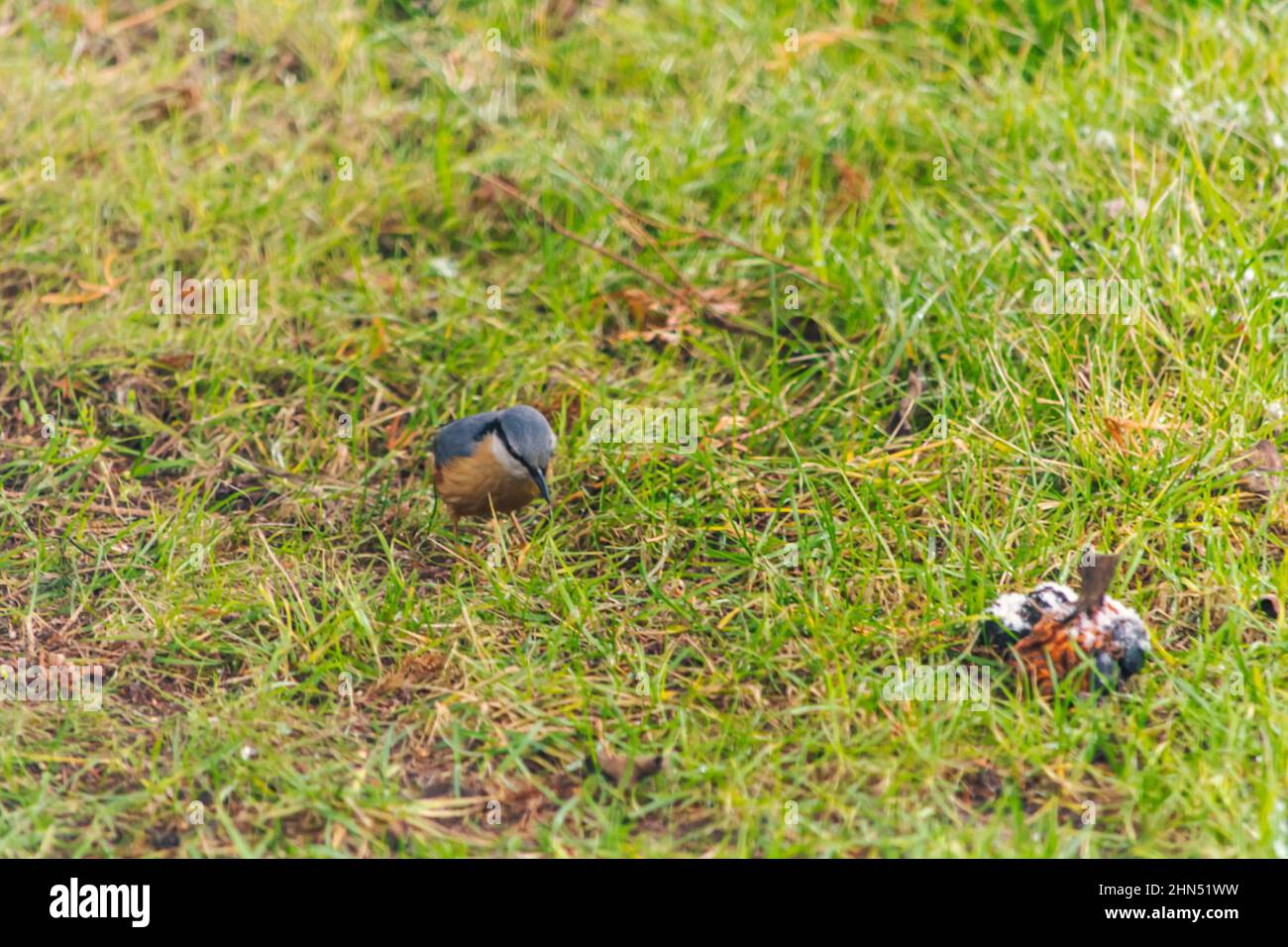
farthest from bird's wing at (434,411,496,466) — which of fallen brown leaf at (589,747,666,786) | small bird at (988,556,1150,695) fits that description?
small bird at (988,556,1150,695)

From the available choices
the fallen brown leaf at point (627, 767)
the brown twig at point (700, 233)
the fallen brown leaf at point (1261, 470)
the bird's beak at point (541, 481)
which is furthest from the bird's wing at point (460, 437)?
the fallen brown leaf at point (1261, 470)

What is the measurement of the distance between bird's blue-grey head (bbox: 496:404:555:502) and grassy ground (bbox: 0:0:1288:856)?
0.20 metres

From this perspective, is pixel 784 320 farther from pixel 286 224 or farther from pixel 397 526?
pixel 286 224

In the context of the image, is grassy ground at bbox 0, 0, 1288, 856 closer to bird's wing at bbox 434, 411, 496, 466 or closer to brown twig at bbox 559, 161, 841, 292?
brown twig at bbox 559, 161, 841, 292

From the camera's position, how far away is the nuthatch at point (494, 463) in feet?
13.8

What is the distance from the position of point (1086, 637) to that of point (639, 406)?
1747 mm

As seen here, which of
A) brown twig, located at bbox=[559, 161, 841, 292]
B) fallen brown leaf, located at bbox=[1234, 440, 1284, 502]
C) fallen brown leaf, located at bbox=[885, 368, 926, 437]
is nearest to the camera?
fallen brown leaf, located at bbox=[1234, 440, 1284, 502]

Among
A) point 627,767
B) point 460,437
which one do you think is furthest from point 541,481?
point 627,767

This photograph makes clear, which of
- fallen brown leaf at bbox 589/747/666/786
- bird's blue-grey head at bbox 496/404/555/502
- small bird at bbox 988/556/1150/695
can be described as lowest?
fallen brown leaf at bbox 589/747/666/786

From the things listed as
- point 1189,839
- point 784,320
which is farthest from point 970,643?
point 784,320

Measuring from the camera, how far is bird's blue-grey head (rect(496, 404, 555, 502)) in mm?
4258

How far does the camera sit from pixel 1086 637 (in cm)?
360

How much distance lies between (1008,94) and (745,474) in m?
2.07

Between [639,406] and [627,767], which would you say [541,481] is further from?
[627,767]
